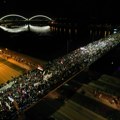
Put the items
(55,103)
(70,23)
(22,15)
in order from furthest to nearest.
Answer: (22,15) < (70,23) < (55,103)

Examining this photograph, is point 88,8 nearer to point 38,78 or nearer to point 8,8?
point 8,8

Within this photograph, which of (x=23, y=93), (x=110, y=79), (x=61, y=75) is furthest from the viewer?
(x=110, y=79)

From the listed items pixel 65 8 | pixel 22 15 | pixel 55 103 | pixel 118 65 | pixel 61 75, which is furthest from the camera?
pixel 22 15

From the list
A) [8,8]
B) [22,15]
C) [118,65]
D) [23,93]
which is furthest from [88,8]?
[23,93]

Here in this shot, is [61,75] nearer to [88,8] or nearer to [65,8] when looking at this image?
[88,8]

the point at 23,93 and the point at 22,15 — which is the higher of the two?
the point at 23,93

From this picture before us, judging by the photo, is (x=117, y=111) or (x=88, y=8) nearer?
(x=117, y=111)
